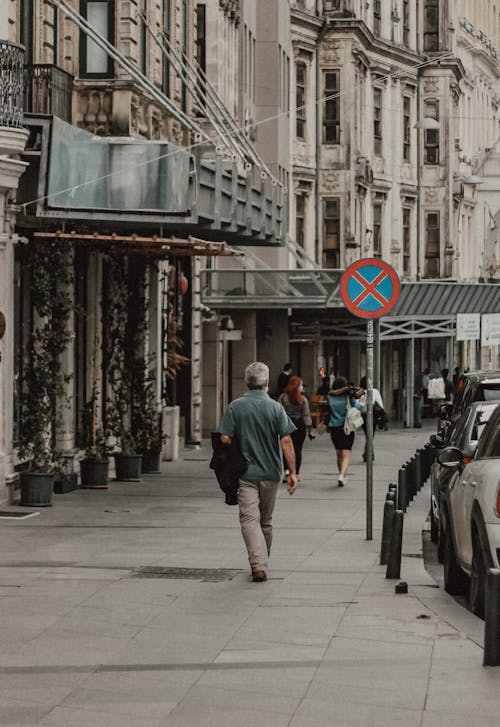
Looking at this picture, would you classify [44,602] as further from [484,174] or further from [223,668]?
[484,174]

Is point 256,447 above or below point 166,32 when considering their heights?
below

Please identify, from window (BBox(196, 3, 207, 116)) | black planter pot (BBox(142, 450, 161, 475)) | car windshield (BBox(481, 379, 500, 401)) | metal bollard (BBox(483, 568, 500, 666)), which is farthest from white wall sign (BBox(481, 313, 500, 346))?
metal bollard (BBox(483, 568, 500, 666))

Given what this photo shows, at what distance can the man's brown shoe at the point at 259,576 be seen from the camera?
603 inches

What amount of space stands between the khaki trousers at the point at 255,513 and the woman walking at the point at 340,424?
12536mm

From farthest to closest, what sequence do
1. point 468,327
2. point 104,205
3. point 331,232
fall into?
point 331,232, point 468,327, point 104,205

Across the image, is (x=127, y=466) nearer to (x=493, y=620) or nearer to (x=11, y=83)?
(x=11, y=83)

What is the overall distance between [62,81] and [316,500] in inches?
257

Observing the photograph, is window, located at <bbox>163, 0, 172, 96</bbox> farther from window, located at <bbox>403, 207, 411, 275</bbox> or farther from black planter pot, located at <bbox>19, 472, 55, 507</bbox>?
window, located at <bbox>403, 207, 411, 275</bbox>

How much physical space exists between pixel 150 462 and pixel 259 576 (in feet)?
46.7

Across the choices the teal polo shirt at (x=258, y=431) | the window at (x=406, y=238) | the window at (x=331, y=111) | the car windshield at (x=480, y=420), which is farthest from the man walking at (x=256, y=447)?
the window at (x=406, y=238)

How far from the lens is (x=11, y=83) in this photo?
21.6 m

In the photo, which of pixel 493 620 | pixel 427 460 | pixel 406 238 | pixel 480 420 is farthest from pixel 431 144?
pixel 493 620

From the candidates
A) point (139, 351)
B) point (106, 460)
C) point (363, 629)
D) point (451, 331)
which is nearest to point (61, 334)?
point (106, 460)

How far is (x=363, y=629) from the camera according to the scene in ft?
Result: 40.9
